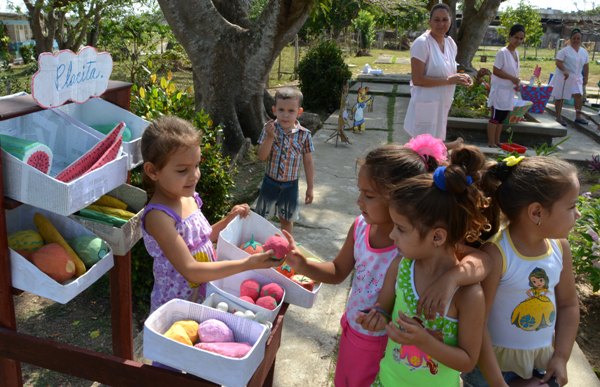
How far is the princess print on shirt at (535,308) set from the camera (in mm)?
1916

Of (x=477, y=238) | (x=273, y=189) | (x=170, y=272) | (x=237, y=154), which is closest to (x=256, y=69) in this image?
(x=237, y=154)

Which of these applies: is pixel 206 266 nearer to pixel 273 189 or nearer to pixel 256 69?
pixel 273 189

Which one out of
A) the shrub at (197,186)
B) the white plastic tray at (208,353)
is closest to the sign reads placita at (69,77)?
the white plastic tray at (208,353)

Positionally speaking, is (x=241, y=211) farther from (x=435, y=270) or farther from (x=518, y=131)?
(x=518, y=131)

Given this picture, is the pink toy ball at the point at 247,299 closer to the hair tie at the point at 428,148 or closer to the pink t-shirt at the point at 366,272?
the pink t-shirt at the point at 366,272

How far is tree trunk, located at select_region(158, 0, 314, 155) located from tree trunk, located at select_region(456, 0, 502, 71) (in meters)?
9.78

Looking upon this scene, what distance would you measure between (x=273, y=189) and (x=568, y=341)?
7.65 feet

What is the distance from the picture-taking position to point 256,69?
688 cm

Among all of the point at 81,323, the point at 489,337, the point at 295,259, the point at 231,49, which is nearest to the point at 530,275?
the point at 489,337

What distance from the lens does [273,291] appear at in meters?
2.20

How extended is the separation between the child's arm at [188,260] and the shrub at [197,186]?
121 cm

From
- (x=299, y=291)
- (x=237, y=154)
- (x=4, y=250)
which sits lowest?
(x=237, y=154)

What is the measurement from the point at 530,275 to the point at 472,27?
1467cm

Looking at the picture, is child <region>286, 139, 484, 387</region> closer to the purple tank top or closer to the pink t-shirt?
the pink t-shirt
